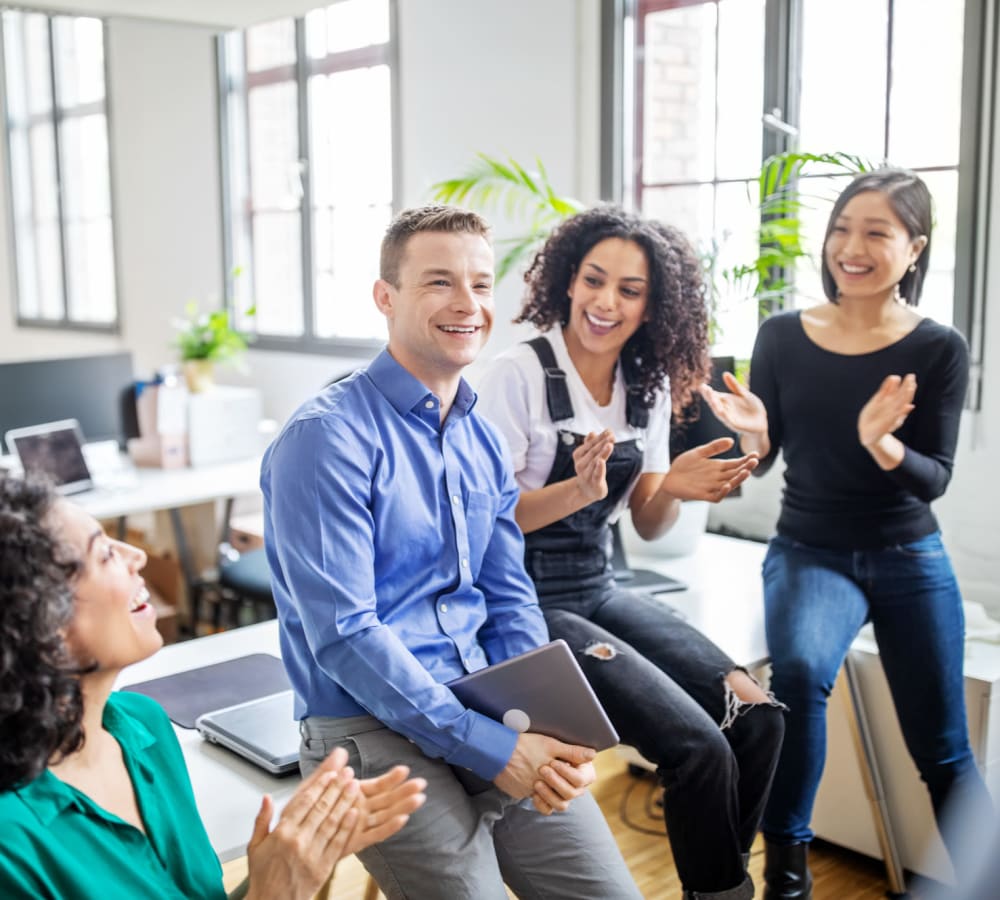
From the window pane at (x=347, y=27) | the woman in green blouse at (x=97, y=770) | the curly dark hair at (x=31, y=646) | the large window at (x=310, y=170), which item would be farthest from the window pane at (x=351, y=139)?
the curly dark hair at (x=31, y=646)

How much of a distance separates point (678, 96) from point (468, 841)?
9.95 feet

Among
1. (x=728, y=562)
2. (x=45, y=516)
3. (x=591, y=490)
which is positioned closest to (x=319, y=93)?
(x=728, y=562)

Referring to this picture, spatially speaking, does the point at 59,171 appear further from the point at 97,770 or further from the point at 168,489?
the point at 97,770

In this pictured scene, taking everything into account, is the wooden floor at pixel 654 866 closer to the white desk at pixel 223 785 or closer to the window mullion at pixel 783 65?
the white desk at pixel 223 785

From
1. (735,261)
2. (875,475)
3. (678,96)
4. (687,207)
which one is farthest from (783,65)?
(875,475)

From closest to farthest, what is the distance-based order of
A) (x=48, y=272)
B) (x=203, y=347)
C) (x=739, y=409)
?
1. (x=739, y=409)
2. (x=203, y=347)
3. (x=48, y=272)

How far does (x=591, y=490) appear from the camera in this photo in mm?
2125

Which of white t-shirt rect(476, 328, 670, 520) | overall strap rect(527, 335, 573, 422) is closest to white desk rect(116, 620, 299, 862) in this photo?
white t-shirt rect(476, 328, 670, 520)

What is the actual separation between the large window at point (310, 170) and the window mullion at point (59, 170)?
1791 mm

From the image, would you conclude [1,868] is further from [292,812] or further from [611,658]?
[611,658]

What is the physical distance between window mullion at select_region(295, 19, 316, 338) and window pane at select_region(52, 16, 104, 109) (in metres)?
1.73

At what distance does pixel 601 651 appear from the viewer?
2068mm

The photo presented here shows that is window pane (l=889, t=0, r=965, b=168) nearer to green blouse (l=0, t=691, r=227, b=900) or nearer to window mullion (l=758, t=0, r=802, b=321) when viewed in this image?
window mullion (l=758, t=0, r=802, b=321)

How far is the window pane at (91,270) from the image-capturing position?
687 centimetres
